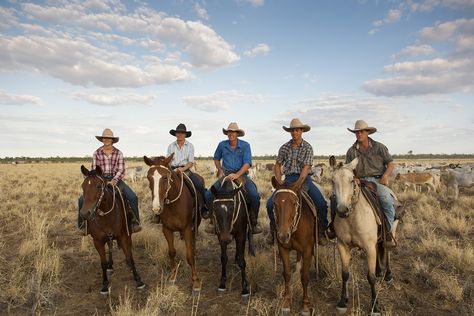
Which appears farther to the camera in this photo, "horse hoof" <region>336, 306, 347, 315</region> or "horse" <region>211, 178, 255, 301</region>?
"horse" <region>211, 178, 255, 301</region>

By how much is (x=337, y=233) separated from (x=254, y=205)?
1.84 m

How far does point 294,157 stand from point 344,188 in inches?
66.9

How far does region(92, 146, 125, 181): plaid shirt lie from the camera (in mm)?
7393

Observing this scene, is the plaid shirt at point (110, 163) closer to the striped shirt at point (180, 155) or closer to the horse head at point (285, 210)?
the striped shirt at point (180, 155)

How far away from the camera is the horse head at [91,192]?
5734mm

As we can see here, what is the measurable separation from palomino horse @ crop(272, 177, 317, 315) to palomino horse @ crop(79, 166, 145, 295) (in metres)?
2.89

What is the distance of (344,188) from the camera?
16.8ft

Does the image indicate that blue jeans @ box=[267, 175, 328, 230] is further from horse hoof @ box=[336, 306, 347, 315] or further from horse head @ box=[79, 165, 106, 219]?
horse head @ box=[79, 165, 106, 219]

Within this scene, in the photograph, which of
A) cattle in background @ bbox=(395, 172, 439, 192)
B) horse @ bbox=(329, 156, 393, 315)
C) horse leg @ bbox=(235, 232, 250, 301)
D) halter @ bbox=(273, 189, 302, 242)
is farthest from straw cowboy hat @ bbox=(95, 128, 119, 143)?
cattle in background @ bbox=(395, 172, 439, 192)

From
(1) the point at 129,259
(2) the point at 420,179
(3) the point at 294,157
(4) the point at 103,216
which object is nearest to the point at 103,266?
(1) the point at 129,259

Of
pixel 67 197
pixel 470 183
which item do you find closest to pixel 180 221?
pixel 67 197

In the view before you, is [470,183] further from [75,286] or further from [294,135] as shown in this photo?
[75,286]

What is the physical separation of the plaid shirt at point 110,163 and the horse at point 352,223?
4588 millimetres

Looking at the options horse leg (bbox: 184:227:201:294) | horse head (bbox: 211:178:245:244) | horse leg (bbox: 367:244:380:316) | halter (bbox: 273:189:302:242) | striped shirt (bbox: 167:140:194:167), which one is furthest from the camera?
striped shirt (bbox: 167:140:194:167)
